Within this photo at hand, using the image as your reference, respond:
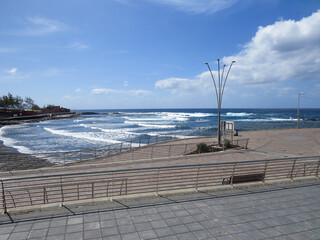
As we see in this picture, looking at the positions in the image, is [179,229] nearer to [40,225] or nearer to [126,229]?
[126,229]

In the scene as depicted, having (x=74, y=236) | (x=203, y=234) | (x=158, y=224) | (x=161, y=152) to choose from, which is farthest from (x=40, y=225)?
(x=161, y=152)

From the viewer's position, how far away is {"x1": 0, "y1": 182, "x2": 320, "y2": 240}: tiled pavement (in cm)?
424

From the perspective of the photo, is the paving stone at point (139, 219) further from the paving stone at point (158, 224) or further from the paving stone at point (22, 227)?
the paving stone at point (22, 227)

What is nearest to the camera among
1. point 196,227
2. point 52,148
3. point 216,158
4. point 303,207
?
point 196,227

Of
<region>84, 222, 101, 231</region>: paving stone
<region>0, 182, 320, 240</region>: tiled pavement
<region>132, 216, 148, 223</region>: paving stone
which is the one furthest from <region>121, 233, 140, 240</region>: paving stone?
<region>84, 222, 101, 231</region>: paving stone

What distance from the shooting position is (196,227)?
4531 millimetres

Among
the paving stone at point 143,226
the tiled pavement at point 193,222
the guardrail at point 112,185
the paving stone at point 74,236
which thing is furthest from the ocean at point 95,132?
the paving stone at point 74,236

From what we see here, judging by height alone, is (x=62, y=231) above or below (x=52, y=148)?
above

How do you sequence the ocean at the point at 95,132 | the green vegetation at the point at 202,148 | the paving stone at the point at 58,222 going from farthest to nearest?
the ocean at the point at 95,132 < the green vegetation at the point at 202,148 < the paving stone at the point at 58,222

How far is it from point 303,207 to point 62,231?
5.96 m

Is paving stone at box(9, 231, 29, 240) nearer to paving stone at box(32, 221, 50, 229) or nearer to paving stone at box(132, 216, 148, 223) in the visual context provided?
paving stone at box(32, 221, 50, 229)

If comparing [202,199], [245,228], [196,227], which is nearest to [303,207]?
[245,228]

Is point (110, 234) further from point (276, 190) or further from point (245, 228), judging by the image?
point (276, 190)

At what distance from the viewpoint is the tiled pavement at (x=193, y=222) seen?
13.9 feet
